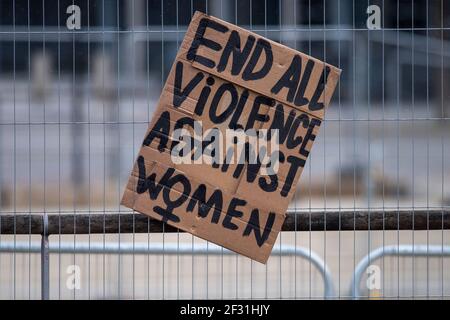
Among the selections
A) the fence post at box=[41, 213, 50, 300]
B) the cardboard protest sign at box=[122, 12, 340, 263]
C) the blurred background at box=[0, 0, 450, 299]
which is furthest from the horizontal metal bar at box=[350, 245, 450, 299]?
the fence post at box=[41, 213, 50, 300]

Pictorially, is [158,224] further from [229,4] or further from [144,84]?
[229,4]

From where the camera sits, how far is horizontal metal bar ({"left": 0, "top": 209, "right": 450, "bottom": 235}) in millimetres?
4582

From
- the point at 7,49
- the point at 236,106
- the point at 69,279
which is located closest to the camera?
the point at 236,106

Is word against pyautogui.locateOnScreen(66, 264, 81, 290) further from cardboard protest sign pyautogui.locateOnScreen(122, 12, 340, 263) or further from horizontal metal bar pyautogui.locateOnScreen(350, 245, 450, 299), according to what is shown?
horizontal metal bar pyautogui.locateOnScreen(350, 245, 450, 299)

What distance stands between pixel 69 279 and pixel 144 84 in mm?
1306

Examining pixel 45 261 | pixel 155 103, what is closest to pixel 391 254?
pixel 155 103
